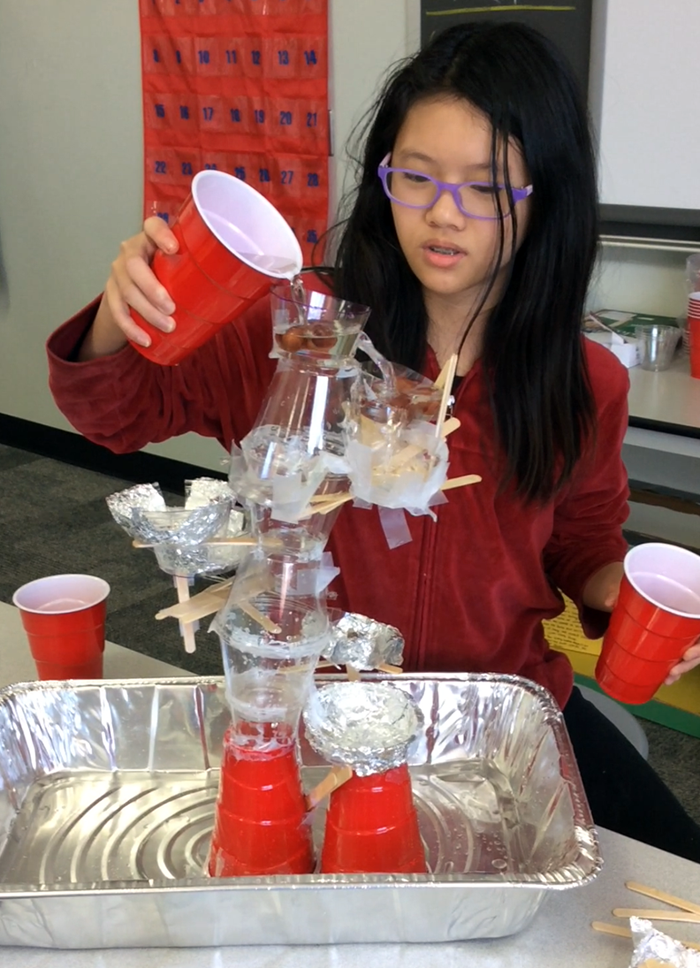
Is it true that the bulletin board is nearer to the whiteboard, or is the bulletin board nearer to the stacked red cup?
the whiteboard

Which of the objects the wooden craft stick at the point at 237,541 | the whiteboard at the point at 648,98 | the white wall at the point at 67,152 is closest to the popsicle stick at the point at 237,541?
the wooden craft stick at the point at 237,541

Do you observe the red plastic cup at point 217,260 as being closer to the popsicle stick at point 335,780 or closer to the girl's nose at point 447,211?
the girl's nose at point 447,211

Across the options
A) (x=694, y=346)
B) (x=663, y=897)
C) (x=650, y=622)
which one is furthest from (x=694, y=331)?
(x=663, y=897)

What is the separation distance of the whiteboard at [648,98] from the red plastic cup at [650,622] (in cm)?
151

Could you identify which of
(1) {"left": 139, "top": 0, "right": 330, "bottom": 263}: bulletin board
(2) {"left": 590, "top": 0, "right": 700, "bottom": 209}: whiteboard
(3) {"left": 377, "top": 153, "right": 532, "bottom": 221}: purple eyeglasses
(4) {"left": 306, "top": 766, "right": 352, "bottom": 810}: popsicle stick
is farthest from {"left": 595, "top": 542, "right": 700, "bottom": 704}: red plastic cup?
(1) {"left": 139, "top": 0, "right": 330, "bottom": 263}: bulletin board

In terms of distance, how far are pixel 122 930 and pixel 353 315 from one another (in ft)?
1.86

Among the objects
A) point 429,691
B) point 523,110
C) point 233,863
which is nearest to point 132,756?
point 233,863

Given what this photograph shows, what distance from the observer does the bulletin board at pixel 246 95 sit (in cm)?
266

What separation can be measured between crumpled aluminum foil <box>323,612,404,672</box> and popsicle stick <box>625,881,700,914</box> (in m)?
0.30

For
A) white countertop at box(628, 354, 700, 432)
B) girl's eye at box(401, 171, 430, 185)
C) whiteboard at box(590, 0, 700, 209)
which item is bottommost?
white countertop at box(628, 354, 700, 432)

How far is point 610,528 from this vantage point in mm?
1259

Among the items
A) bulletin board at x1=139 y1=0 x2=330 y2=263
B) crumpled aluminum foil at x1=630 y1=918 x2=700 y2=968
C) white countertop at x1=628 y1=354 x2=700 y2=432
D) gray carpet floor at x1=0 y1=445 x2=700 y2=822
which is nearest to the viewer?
crumpled aluminum foil at x1=630 y1=918 x2=700 y2=968

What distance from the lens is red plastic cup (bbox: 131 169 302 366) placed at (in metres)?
0.74

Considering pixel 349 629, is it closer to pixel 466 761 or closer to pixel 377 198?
pixel 466 761
